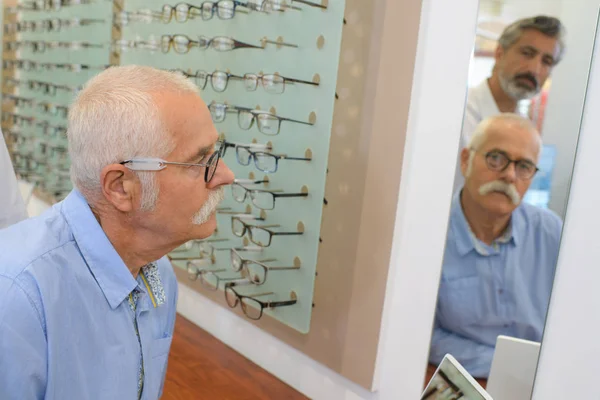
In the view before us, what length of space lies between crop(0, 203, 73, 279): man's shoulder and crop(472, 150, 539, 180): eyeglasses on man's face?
90 cm

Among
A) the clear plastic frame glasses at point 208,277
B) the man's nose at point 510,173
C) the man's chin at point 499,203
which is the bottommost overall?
the clear plastic frame glasses at point 208,277

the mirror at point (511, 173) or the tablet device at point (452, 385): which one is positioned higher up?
the mirror at point (511, 173)

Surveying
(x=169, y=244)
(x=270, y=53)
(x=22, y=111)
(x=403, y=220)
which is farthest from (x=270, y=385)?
(x=22, y=111)

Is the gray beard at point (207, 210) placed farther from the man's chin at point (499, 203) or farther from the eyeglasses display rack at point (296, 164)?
the man's chin at point (499, 203)

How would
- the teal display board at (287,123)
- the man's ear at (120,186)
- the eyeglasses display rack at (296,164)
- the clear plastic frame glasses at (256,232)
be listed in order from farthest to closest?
the clear plastic frame glasses at (256,232) → the teal display board at (287,123) → the eyeglasses display rack at (296,164) → the man's ear at (120,186)

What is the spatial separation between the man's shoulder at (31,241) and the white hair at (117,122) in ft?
0.29

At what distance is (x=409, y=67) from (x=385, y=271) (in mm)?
501

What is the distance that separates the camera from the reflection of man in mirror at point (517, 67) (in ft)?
3.97

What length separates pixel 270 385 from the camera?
1.79 m

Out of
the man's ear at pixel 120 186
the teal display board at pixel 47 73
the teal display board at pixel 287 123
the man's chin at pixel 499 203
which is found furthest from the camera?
the teal display board at pixel 47 73

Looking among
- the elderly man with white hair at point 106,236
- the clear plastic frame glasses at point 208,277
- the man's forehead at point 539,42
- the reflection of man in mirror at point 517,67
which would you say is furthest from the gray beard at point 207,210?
the clear plastic frame glasses at point 208,277

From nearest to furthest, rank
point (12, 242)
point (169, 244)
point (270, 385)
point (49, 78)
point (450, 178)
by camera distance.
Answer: point (12, 242), point (169, 244), point (450, 178), point (270, 385), point (49, 78)

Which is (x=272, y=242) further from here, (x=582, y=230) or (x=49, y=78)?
(x=49, y=78)

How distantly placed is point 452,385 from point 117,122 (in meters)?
0.77
